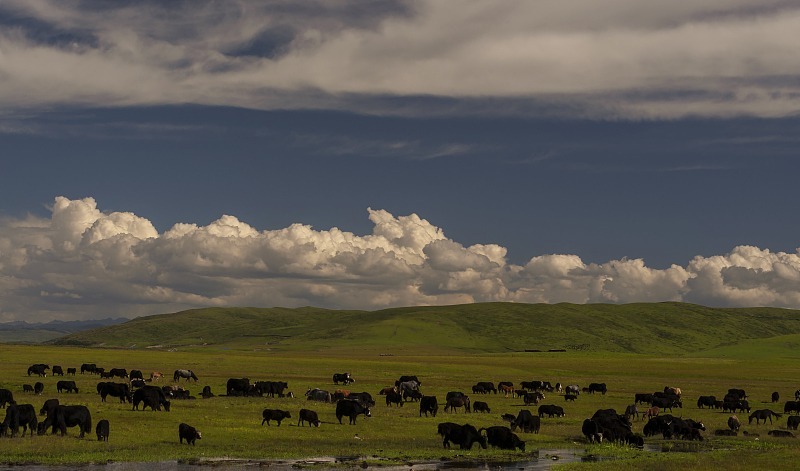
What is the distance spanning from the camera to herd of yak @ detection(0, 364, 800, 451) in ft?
122

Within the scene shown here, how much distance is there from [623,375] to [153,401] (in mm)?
75749

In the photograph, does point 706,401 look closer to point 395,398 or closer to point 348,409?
point 395,398

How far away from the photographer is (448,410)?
55.1 metres

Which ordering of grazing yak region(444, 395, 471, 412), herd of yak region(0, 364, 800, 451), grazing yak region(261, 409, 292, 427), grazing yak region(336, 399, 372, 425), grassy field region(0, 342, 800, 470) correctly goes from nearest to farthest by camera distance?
grassy field region(0, 342, 800, 470), herd of yak region(0, 364, 800, 451), grazing yak region(261, 409, 292, 427), grazing yak region(336, 399, 372, 425), grazing yak region(444, 395, 471, 412)

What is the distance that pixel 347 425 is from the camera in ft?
148

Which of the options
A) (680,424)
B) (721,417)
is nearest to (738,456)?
(680,424)

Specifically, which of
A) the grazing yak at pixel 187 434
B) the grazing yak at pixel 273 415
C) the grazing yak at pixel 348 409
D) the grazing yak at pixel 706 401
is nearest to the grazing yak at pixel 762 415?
the grazing yak at pixel 706 401

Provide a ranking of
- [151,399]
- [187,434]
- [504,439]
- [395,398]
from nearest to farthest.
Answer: [187,434], [504,439], [151,399], [395,398]

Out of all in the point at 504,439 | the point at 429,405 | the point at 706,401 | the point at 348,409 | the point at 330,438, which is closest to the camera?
the point at 504,439

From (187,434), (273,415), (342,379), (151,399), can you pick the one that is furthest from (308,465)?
(342,379)

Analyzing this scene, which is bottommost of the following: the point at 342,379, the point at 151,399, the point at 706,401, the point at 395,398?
the point at 706,401

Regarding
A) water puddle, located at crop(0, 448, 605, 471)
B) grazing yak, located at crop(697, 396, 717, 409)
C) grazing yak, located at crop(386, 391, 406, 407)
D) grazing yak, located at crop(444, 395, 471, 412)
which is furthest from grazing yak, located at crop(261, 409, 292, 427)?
grazing yak, located at crop(697, 396, 717, 409)

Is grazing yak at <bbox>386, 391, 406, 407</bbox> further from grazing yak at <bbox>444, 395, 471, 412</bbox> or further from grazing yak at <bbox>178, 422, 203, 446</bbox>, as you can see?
grazing yak at <bbox>178, 422, 203, 446</bbox>

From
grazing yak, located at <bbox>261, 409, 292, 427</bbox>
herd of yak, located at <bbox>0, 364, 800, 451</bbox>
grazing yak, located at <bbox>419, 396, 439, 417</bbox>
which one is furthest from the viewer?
grazing yak, located at <bbox>419, 396, 439, 417</bbox>
